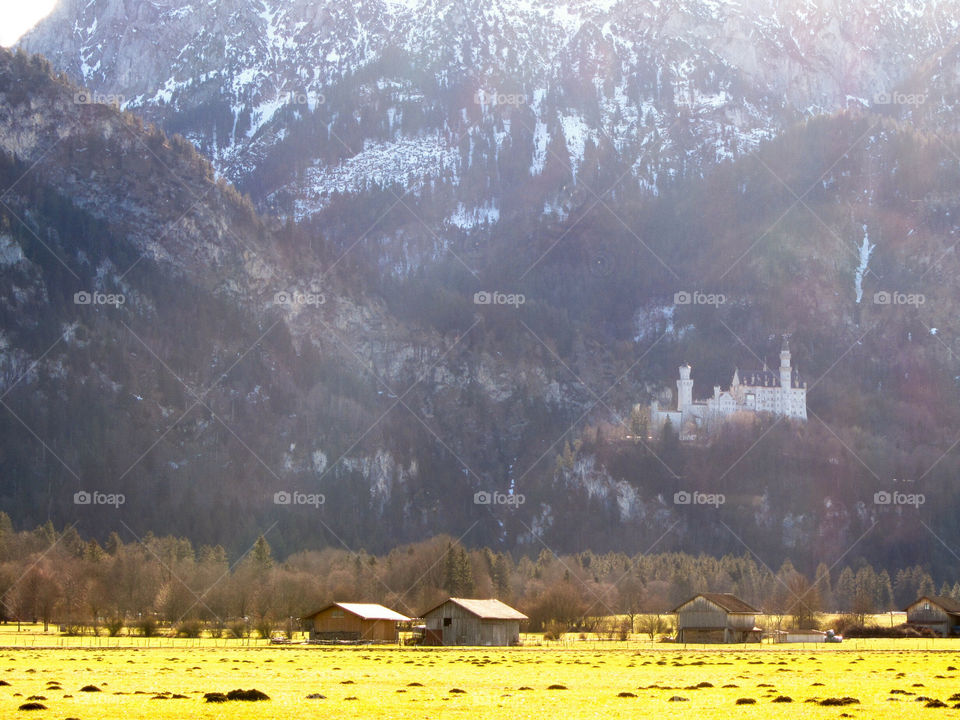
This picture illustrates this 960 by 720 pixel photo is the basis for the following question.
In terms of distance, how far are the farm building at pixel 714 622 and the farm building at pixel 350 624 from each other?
30.8 m

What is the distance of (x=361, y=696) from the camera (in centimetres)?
7350

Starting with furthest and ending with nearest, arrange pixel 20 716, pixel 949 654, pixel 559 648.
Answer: pixel 559 648
pixel 949 654
pixel 20 716

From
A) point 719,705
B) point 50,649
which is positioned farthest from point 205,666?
point 719,705

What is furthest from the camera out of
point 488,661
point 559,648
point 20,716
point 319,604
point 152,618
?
point 319,604

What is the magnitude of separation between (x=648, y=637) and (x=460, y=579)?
37.6 metres

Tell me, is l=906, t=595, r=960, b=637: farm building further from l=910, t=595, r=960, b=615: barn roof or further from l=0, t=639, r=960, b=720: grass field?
l=0, t=639, r=960, b=720: grass field

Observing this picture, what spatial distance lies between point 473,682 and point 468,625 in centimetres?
5773

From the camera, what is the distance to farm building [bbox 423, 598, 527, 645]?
139750mm

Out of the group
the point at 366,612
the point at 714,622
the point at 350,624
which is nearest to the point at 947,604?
the point at 714,622

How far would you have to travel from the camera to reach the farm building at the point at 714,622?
154125 millimetres

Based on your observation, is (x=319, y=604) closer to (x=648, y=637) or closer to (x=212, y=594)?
(x=212, y=594)

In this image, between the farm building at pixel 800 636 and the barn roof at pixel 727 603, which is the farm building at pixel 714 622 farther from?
the farm building at pixel 800 636

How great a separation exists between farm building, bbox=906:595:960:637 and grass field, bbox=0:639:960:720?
49111 millimetres

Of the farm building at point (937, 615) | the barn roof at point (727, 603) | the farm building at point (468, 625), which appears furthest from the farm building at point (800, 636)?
the farm building at point (468, 625)
